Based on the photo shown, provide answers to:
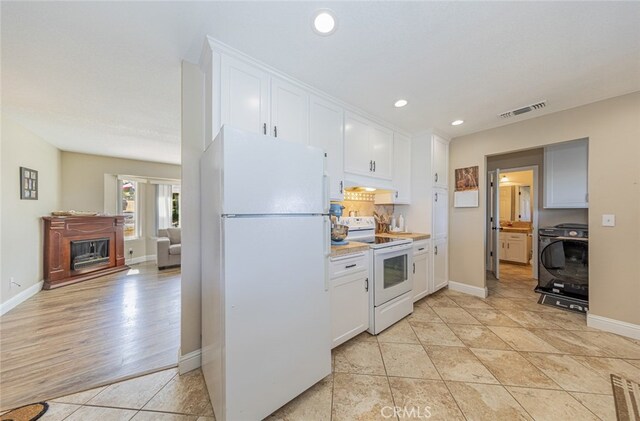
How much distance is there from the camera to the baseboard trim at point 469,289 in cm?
325

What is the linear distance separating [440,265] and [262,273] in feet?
10.1

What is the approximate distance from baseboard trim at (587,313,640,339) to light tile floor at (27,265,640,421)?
0.09m

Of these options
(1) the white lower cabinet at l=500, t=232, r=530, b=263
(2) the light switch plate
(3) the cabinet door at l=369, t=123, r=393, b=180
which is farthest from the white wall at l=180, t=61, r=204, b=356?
(1) the white lower cabinet at l=500, t=232, r=530, b=263

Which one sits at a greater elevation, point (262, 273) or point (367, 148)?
point (367, 148)

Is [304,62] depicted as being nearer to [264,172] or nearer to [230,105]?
[230,105]

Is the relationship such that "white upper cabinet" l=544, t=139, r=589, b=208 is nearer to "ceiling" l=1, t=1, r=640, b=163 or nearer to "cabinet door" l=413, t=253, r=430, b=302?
"ceiling" l=1, t=1, r=640, b=163

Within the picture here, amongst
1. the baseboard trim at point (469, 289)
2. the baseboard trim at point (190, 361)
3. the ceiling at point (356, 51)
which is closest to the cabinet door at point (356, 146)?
the ceiling at point (356, 51)

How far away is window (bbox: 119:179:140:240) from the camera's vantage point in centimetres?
543

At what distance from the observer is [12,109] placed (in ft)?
8.98

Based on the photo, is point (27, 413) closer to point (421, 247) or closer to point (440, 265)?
point (421, 247)

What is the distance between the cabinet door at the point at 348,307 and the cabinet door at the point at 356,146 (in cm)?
123

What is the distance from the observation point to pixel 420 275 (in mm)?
3010

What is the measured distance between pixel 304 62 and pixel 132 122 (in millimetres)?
2881

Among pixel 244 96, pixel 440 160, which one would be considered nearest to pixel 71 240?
pixel 244 96
